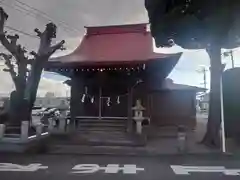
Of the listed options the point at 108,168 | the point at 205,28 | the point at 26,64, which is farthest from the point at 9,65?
the point at 205,28

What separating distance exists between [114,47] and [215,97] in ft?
20.8

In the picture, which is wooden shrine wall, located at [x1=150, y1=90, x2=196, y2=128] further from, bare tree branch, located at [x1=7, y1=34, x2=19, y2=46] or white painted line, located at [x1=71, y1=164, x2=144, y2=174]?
white painted line, located at [x1=71, y1=164, x2=144, y2=174]

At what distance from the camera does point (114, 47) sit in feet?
52.5

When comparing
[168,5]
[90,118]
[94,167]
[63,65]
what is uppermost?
[168,5]

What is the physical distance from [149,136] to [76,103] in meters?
3.87

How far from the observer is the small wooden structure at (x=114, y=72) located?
1320 cm

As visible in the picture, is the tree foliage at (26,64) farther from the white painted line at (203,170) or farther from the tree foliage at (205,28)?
the white painted line at (203,170)

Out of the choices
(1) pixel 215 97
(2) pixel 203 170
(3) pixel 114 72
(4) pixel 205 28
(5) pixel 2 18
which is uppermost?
(5) pixel 2 18

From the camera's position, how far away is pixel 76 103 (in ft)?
48.5

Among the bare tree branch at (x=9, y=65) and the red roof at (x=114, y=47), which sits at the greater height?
the red roof at (x=114, y=47)

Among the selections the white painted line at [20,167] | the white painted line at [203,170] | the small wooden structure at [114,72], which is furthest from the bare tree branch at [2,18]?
the white painted line at [203,170]

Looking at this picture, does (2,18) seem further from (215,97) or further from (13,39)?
(215,97)

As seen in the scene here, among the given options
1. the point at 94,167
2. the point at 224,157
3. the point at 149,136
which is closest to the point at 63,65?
the point at 149,136

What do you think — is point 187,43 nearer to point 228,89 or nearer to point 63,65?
point 228,89
